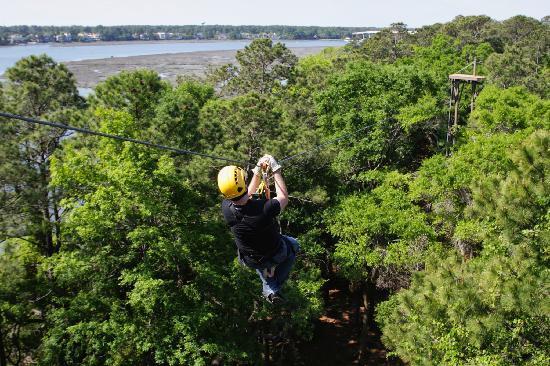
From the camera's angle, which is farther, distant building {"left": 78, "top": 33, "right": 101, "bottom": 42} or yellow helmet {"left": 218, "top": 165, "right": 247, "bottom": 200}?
distant building {"left": 78, "top": 33, "right": 101, "bottom": 42}

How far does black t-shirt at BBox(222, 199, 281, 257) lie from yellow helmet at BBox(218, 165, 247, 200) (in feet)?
1.07

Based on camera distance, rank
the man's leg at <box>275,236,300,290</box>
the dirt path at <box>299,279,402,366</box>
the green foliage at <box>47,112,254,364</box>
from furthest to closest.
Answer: the dirt path at <box>299,279,402,366</box>
the green foliage at <box>47,112,254,364</box>
the man's leg at <box>275,236,300,290</box>

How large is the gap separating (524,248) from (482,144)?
976 centimetres

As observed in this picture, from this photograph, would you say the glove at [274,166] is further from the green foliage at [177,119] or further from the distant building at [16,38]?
the distant building at [16,38]

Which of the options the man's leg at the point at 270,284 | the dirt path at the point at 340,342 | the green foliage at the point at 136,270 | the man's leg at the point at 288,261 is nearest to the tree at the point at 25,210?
the green foliage at the point at 136,270

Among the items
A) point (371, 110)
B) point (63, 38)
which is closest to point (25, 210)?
point (371, 110)

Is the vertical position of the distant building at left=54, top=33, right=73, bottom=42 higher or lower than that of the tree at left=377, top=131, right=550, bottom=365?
higher

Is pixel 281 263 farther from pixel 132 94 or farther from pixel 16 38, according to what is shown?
pixel 16 38

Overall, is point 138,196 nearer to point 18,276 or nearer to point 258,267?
point 18,276

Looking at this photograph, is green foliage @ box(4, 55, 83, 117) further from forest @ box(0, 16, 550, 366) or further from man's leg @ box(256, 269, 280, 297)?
man's leg @ box(256, 269, 280, 297)

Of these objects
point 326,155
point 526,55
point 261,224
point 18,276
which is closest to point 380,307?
point 326,155

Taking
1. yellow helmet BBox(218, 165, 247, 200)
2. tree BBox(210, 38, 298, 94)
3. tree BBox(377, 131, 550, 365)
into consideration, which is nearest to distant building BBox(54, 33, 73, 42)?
tree BBox(210, 38, 298, 94)

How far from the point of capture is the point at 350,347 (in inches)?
923

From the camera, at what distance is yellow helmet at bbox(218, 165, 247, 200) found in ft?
15.3
